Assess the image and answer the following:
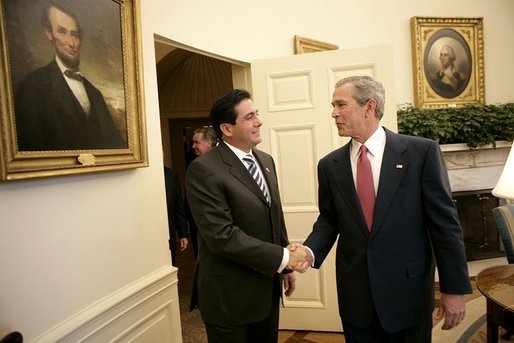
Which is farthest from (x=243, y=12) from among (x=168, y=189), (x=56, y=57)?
(x=56, y=57)

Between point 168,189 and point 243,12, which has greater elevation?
point 243,12

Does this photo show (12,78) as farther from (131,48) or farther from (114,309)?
(114,309)

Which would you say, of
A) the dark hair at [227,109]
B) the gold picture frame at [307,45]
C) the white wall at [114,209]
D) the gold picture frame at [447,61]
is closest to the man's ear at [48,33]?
the white wall at [114,209]

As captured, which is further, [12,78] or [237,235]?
[237,235]

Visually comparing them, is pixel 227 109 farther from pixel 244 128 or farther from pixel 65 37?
pixel 65 37

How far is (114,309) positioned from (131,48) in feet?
4.24

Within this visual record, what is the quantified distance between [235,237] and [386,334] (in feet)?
2.53

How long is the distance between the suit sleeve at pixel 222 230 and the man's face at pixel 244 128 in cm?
22

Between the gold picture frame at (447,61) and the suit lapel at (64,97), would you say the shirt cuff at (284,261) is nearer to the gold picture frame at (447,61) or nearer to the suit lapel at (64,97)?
the suit lapel at (64,97)

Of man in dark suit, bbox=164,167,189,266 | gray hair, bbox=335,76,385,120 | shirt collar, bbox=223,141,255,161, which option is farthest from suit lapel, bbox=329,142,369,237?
man in dark suit, bbox=164,167,189,266

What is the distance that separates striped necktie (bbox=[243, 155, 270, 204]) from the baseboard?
2.71 feet

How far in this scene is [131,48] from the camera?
1.81m

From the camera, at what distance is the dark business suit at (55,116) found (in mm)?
1236

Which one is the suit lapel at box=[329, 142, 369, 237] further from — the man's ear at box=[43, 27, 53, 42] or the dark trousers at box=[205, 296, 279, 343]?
the man's ear at box=[43, 27, 53, 42]
